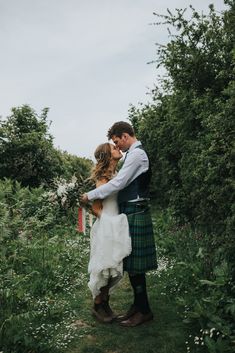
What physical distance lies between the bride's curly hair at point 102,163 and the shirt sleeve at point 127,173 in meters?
0.28

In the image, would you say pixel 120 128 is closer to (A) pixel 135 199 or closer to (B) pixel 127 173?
(B) pixel 127 173

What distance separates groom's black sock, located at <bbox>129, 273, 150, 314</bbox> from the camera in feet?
17.4

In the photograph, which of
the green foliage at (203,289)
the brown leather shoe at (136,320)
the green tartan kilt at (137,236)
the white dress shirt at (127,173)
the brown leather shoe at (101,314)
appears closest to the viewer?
the green foliage at (203,289)

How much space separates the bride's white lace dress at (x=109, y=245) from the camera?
5136 millimetres

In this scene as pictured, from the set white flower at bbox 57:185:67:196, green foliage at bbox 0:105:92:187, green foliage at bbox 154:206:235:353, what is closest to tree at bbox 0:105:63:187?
green foliage at bbox 0:105:92:187

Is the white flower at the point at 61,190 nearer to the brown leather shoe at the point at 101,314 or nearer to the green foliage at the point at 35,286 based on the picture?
the green foliage at the point at 35,286

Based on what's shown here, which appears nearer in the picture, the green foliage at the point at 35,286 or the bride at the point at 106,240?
the green foliage at the point at 35,286

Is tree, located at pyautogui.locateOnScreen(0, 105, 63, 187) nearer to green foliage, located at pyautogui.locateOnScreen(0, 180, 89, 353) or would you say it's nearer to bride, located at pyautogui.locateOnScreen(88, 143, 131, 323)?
green foliage, located at pyautogui.locateOnScreen(0, 180, 89, 353)

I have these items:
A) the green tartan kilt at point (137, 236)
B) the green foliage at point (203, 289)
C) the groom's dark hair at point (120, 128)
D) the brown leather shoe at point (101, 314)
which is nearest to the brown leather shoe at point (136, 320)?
the brown leather shoe at point (101, 314)

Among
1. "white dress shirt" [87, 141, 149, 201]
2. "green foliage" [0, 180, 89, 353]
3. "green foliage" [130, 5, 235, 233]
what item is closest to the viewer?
"green foliage" [0, 180, 89, 353]

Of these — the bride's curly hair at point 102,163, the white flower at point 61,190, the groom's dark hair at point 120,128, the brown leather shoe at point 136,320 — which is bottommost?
the brown leather shoe at point 136,320

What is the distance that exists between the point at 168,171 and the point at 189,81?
226 cm

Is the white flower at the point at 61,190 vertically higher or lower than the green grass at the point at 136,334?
A: higher

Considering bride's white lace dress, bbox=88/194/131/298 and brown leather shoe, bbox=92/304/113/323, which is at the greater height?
bride's white lace dress, bbox=88/194/131/298
